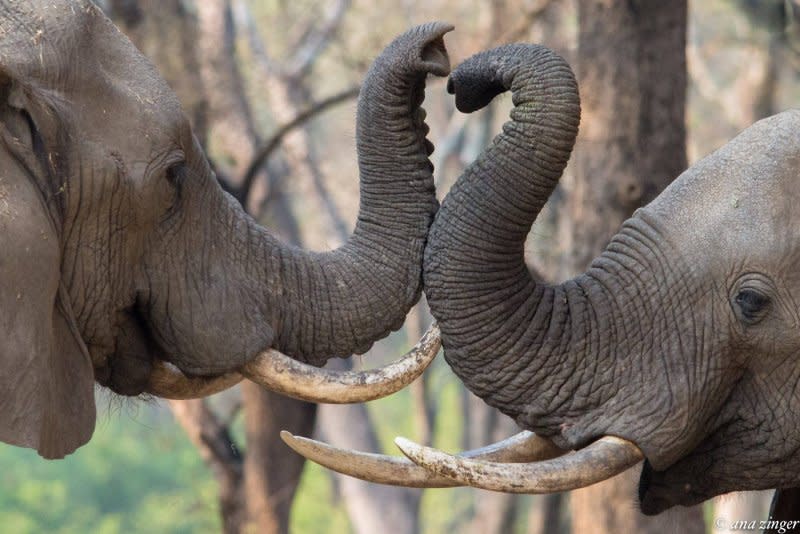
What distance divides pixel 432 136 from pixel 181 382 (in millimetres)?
14698

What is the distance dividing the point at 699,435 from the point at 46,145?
2162mm

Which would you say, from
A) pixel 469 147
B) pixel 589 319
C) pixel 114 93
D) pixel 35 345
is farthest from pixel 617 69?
pixel 469 147

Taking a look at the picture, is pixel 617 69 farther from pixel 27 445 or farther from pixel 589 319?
pixel 27 445

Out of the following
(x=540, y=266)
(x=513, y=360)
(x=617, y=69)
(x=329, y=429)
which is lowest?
(x=329, y=429)

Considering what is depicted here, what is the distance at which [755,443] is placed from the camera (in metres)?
4.71

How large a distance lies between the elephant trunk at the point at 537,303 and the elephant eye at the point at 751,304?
0.55 feet

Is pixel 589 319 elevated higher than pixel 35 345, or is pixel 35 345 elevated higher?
pixel 589 319

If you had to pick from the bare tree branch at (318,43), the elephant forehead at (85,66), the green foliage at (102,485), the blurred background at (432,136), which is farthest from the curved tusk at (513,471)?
the green foliage at (102,485)

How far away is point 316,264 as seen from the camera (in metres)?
4.94

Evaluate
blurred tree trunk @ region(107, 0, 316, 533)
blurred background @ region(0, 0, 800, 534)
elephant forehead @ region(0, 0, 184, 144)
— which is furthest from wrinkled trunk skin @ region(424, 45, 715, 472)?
blurred tree trunk @ region(107, 0, 316, 533)

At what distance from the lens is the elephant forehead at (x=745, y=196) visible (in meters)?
4.54

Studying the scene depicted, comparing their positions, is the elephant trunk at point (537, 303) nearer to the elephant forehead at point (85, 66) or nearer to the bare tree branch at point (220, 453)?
the elephant forehead at point (85, 66)

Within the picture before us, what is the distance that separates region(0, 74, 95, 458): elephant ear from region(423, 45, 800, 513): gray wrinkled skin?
1.17 metres

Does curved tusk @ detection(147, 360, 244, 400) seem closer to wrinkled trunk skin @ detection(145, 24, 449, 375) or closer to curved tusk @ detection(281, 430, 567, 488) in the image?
wrinkled trunk skin @ detection(145, 24, 449, 375)
